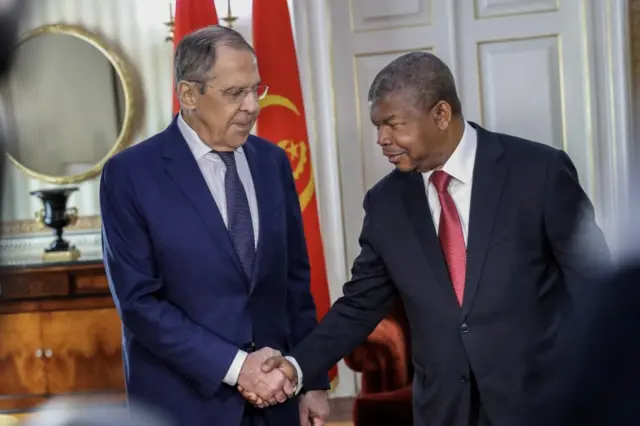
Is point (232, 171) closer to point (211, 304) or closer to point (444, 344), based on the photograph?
point (211, 304)

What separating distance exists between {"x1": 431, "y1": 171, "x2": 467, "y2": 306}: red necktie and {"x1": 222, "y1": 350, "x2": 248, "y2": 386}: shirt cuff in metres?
0.54

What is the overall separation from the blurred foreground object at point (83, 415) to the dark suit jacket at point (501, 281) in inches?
57.2

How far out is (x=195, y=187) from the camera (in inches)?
78.6

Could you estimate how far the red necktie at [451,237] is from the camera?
1.92 m

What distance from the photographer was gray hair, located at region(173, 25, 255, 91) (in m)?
2.00

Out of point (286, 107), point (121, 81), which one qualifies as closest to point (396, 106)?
point (286, 107)

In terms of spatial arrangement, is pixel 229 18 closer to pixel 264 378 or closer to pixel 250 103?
pixel 250 103

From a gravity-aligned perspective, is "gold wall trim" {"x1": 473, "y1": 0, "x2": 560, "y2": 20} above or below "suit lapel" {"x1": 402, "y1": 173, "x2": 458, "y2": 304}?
above

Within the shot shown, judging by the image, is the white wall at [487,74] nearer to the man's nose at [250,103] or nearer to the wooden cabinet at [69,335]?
the wooden cabinet at [69,335]

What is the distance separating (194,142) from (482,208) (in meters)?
0.74

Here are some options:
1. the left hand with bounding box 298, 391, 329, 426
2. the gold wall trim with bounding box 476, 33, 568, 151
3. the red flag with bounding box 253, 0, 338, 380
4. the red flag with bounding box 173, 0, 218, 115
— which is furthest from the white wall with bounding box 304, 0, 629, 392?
the left hand with bounding box 298, 391, 329, 426

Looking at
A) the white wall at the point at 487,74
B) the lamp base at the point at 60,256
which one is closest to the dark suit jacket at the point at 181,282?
the lamp base at the point at 60,256

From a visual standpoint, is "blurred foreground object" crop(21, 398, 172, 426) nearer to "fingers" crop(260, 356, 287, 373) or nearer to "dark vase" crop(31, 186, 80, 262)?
"fingers" crop(260, 356, 287, 373)

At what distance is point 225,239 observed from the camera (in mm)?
1975
